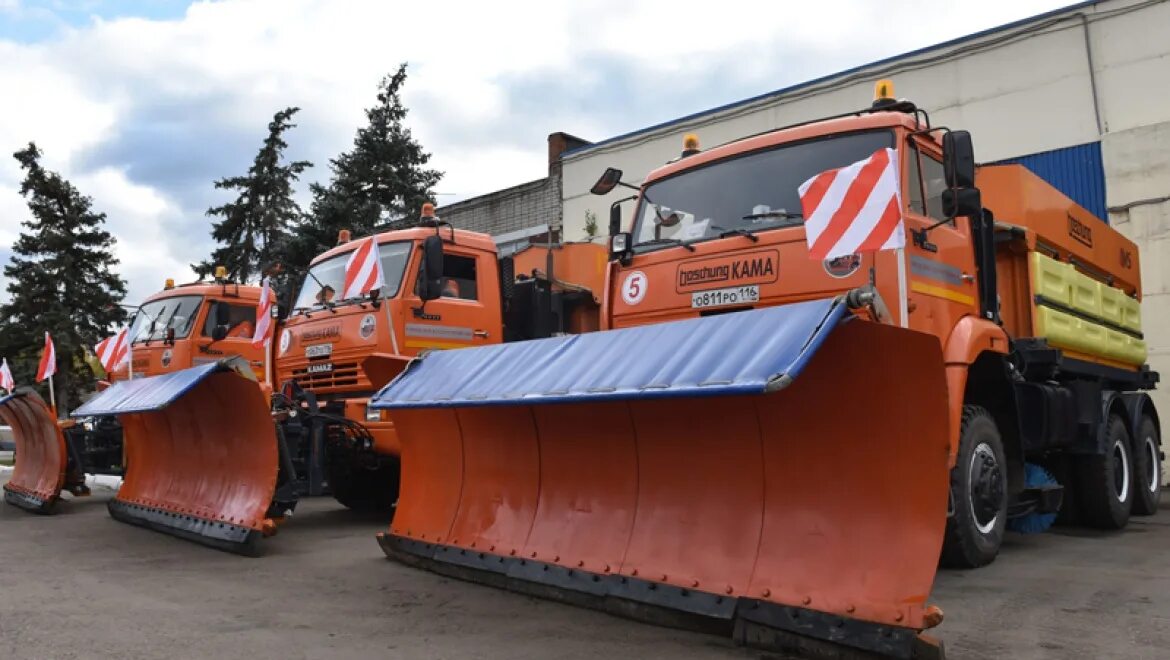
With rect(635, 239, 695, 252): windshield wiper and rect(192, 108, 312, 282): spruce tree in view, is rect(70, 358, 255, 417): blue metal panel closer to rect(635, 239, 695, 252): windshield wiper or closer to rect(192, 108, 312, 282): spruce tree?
rect(635, 239, 695, 252): windshield wiper

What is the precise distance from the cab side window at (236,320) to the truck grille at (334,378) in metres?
3.36

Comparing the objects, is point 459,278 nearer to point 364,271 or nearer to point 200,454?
point 364,271

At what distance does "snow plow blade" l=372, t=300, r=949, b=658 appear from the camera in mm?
3584

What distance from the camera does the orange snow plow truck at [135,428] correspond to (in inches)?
364

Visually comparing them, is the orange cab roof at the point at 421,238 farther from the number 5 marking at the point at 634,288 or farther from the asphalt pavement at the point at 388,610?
the asphalt pavement at the point at 388,610

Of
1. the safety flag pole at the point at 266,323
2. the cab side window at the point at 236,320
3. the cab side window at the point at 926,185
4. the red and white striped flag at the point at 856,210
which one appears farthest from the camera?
the cab side window at the point at 236,320

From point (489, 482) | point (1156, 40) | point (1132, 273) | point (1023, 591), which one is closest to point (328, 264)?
point (489, 482)

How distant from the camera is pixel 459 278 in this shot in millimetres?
8469

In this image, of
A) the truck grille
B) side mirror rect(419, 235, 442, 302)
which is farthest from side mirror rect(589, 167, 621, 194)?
the truck grille

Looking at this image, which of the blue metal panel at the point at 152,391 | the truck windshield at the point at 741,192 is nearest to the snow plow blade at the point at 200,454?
the blue metal panel at the point at 152,391

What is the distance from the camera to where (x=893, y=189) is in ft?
15.2

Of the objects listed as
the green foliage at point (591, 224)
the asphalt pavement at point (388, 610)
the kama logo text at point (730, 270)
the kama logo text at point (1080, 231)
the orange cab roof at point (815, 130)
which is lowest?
the asphalt pavement at point (388, 610)

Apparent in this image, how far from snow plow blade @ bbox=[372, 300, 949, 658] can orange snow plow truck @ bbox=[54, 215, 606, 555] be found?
144cm

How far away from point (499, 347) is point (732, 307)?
4.75 ft
